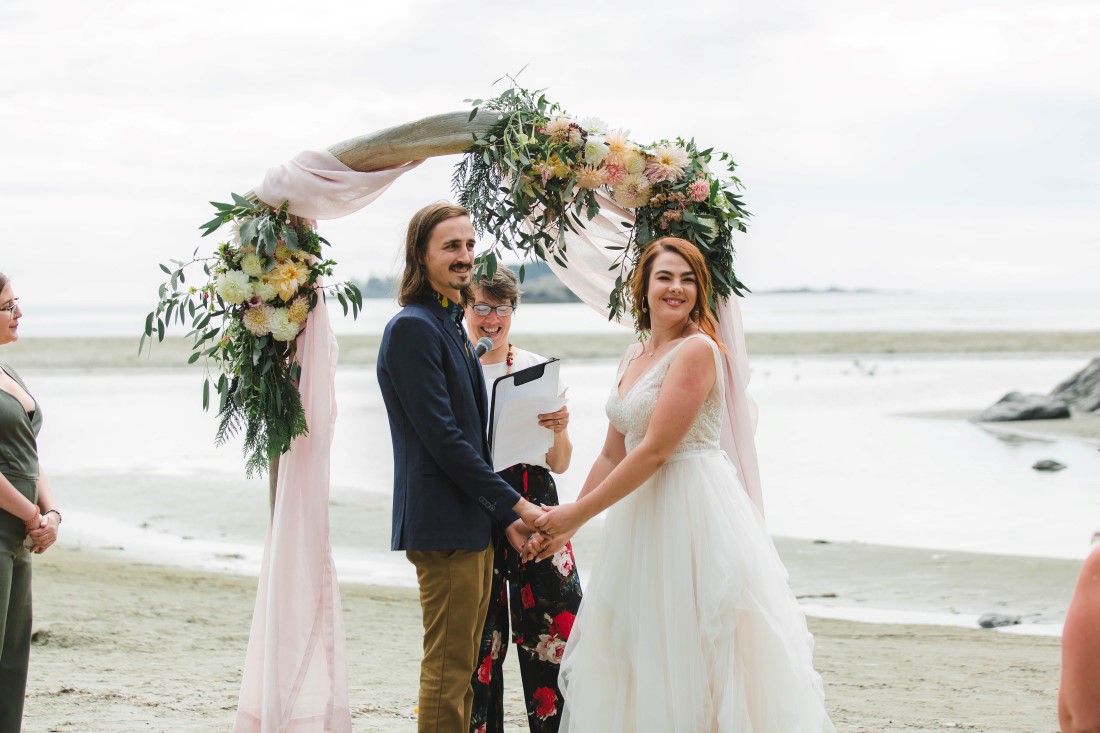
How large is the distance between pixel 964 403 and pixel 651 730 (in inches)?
738

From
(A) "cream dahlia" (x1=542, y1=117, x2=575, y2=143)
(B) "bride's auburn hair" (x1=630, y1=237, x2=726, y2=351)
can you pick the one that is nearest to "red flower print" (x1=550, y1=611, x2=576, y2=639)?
(B) "bride's auburn hair" (x1=630, y1=237, x2=726, y2=351)

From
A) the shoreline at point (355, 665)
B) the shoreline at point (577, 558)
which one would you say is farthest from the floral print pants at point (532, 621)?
the shoreline at point (577, 558)

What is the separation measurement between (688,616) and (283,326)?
218 centimetres

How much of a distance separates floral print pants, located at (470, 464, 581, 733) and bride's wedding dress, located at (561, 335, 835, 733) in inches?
10.5

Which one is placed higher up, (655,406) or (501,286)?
(501,286)

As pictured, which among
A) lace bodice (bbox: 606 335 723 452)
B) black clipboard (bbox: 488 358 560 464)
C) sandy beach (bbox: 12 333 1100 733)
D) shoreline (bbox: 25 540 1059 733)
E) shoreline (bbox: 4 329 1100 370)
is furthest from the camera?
shoreline (bbox: 4 329 1100 370)

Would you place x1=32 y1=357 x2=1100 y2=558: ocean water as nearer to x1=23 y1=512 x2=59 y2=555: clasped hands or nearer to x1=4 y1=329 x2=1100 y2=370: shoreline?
x1=23 y1=512 x2=59 y2=555: clasped hands

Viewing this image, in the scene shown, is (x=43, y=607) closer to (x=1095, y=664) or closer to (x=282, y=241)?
(x=282, y=241)

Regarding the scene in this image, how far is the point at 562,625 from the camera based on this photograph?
4445 millimetres

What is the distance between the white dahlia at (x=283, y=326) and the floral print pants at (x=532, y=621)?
1169 millimetres

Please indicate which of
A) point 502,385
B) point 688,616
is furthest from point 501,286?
point 688,616

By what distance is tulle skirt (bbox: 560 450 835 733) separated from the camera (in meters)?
3.84

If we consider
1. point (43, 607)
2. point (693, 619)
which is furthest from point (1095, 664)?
point (43, 607)

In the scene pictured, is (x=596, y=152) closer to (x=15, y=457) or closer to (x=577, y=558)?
(x=15, y=457)
